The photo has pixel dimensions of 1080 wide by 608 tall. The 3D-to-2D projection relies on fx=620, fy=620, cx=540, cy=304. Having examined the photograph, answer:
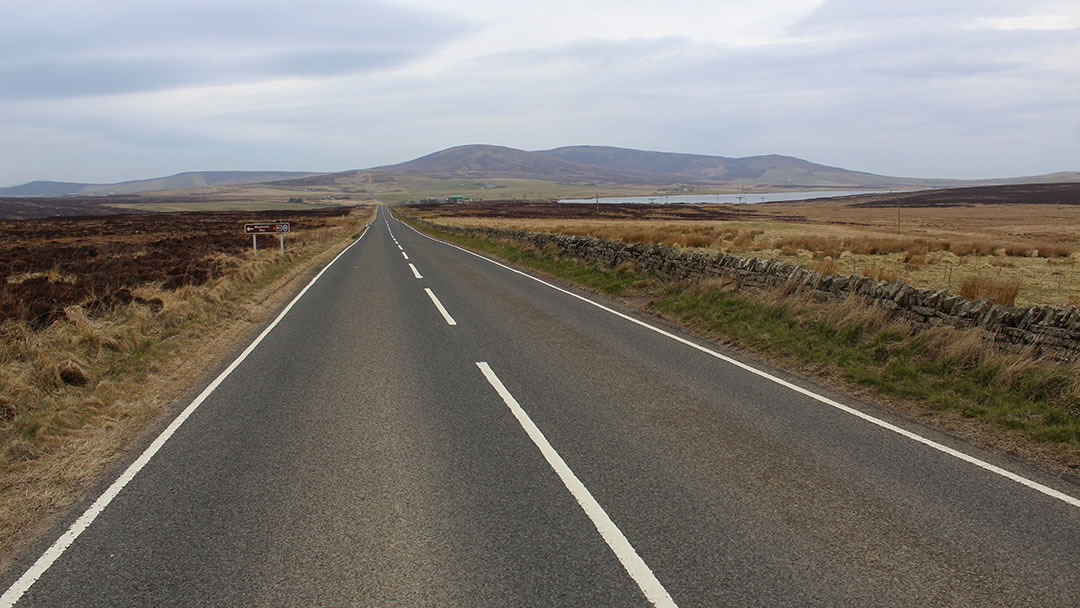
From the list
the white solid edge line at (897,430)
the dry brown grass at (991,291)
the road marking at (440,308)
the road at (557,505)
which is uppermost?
the dry brown grass at (991,291)

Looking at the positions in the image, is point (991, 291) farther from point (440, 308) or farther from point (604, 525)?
point (604, 525)

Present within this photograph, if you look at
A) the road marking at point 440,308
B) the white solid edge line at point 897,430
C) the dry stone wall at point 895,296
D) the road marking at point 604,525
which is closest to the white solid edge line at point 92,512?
the road marking at point 604,525

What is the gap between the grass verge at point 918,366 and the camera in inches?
234

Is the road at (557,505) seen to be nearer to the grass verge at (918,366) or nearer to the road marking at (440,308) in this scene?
the grass verge at (918,366)

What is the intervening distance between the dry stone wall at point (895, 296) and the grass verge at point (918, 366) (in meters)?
0.29

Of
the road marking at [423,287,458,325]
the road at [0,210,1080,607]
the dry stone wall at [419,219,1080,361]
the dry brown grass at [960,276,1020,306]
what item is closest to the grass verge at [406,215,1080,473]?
the dry stone wall at [419,219,1080,361]

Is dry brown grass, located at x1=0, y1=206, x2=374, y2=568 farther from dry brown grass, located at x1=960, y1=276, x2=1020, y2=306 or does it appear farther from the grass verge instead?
dry brown grass, located at x1=960, y1=276, x2=1020, y2=306

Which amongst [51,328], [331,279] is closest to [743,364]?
[51,328]

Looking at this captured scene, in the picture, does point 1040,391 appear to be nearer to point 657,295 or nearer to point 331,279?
point 657,295

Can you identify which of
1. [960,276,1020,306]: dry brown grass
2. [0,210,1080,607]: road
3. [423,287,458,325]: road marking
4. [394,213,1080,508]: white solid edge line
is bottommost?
[394,213,1080,508]: white solid edge line

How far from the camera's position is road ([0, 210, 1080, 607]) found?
11.4ft

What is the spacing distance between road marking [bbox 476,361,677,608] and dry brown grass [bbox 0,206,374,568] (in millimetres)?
3619

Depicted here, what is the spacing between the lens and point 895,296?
379 inches

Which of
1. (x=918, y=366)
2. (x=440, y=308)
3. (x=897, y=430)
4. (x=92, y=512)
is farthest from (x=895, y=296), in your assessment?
(x=92, y=512)
